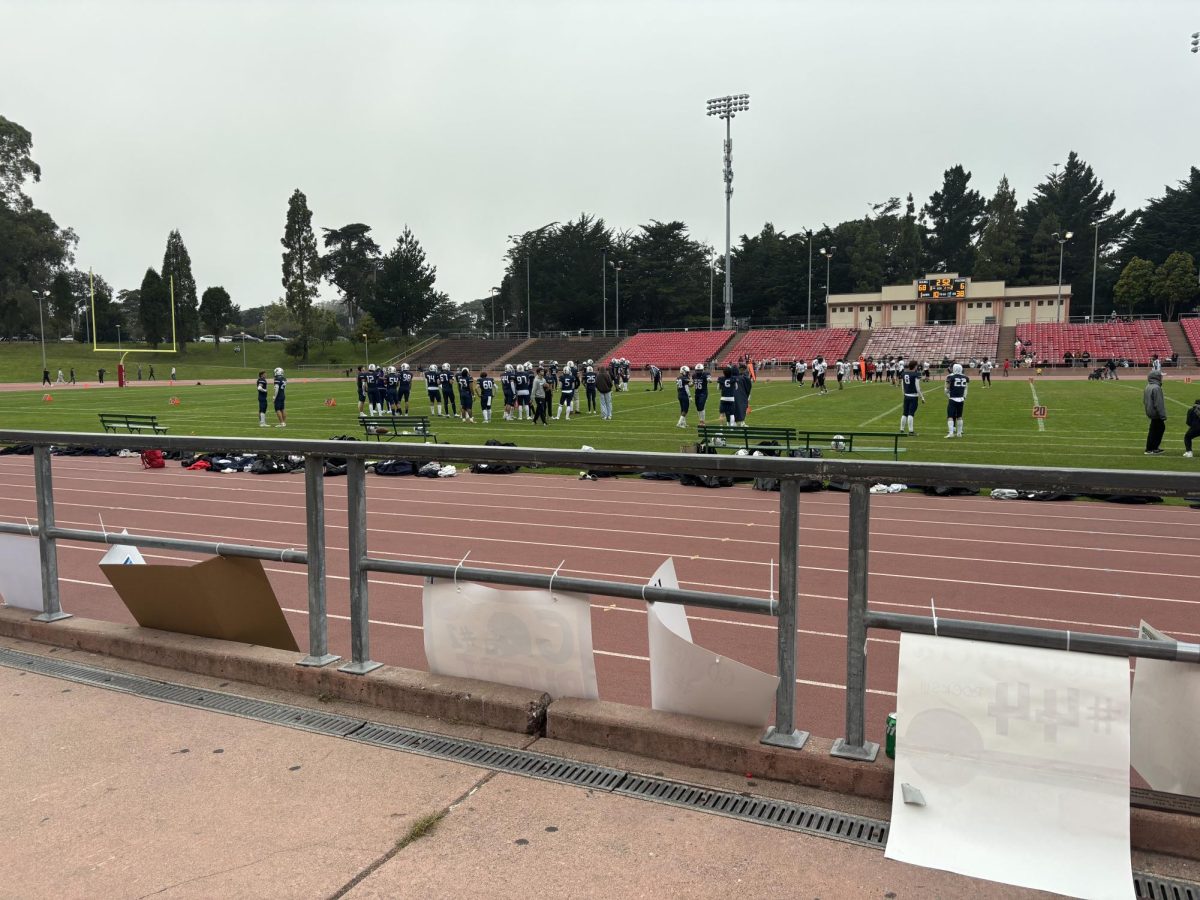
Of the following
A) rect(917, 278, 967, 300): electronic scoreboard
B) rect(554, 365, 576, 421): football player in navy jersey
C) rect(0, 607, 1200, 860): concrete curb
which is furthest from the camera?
rect(917, 278, 967, 300): electronic scoreboard

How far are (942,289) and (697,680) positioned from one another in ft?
280

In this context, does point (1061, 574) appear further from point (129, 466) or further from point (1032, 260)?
point (1032, 260)

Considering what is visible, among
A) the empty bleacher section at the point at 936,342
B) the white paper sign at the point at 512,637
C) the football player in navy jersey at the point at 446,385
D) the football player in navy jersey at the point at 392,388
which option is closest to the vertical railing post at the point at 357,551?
the white paper sign at the point at 512,637

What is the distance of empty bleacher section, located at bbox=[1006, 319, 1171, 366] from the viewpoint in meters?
66.2

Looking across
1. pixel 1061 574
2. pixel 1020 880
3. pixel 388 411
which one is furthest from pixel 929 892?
pixel 388 411

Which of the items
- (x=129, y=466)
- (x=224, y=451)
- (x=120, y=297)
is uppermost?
(x=120, y=297)

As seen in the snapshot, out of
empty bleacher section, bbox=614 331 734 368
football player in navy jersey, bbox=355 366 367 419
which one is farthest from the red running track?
empty bleacher section, bbox=614 331 734 368

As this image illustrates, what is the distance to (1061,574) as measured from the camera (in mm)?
8344

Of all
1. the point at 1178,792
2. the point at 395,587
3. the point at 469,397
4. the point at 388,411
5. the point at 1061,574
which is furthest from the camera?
the point at 388,411

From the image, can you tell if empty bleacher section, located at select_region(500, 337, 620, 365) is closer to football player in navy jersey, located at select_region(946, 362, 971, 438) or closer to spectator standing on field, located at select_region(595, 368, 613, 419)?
spectator standing on field, located at select_region(595, 368, 613, 419)

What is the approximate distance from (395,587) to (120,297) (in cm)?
17059

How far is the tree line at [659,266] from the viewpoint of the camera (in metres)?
89.2

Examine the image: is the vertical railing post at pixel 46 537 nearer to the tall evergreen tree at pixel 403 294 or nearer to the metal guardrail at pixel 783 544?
the metal guardrail at pixel 783 544

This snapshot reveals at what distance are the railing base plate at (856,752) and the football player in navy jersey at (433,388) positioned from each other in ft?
95.7
